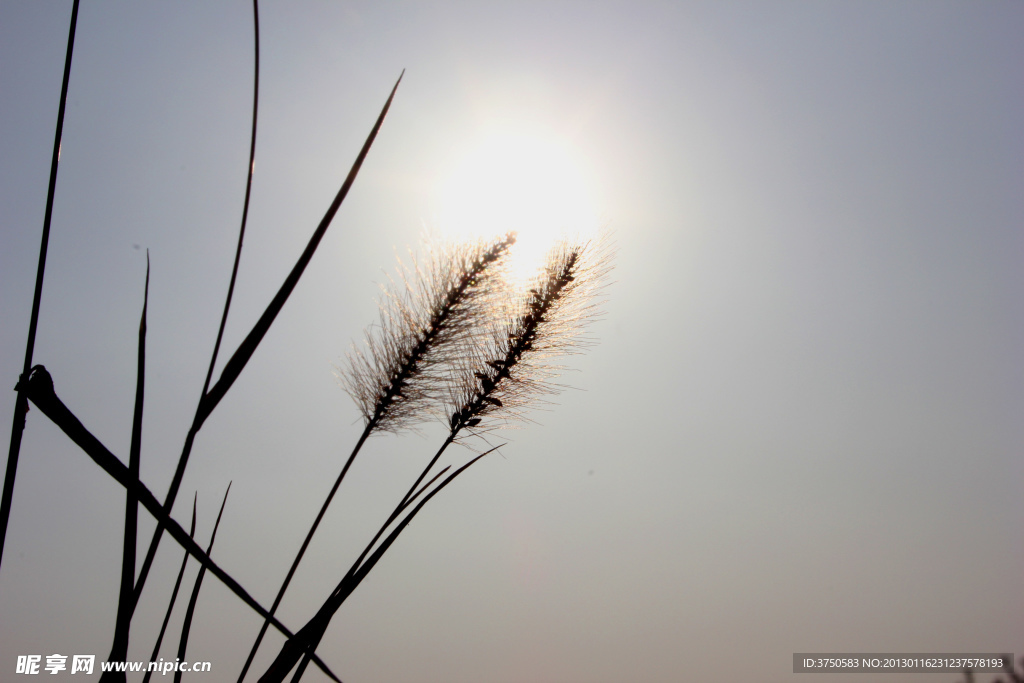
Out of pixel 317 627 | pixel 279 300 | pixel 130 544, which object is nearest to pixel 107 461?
pixel 130 544

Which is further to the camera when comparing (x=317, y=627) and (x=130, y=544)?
(x=317, y=627)

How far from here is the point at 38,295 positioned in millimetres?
806

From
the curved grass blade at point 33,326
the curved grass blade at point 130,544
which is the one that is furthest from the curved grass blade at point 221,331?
the curved grass blade at point 33,326

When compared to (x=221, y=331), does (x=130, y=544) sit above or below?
below

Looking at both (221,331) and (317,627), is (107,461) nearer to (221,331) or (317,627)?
(221,331)

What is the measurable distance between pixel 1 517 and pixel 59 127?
0.48m

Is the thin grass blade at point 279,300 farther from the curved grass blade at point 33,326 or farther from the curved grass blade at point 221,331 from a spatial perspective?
the curved grass blade at point 33,326

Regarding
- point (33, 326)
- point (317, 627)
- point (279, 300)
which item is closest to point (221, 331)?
point (279, 300)

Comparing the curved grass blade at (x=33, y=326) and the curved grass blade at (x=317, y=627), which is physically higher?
the curved grass blade at (x=33, y=326)

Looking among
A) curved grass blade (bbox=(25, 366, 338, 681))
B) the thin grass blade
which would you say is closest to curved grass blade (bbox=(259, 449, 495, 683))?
curved grass blade (bbox=(25, 366, 338, 681))

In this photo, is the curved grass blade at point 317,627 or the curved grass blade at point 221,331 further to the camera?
the curved grass blade at point 317,627

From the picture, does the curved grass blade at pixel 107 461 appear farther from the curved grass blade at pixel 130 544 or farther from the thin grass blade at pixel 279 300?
the thin grass blade at pixel 279 300

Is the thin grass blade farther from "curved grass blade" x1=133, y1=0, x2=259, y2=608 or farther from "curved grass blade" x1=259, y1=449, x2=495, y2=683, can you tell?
"curved grass blade" x1=259, y1=449, x2=495, y2=683

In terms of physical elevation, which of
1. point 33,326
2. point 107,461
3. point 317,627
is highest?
point 33,326
